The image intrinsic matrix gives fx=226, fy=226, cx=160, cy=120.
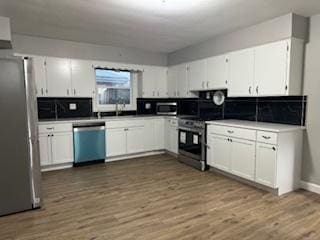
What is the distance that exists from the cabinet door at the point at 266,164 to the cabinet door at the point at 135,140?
257 cm

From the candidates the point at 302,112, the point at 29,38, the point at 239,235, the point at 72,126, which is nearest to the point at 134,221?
the point at 239,235

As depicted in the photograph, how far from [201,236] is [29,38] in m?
4.25

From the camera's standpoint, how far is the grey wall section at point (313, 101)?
3.07 meters

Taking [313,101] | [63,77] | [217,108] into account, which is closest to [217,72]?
[217,108]

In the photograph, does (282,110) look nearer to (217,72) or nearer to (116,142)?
(217,72)

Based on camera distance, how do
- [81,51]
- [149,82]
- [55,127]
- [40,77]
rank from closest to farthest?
[55,127] < [40,77] < [81,51] < [149,82]

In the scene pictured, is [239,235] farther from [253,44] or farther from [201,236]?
[253,44]

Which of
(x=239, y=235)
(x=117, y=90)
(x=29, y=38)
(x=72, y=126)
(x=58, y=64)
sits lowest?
(x=239, y=235)

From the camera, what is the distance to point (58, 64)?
4.36 meters

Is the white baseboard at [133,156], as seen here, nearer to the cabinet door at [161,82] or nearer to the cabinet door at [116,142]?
the cabinet door at [116,142]

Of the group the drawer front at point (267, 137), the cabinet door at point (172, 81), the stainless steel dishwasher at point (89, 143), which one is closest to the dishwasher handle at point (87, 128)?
the stainless steel dishwasher at point (89, 143)

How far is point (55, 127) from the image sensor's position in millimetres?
4090

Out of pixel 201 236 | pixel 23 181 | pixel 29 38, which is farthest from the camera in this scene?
pixel 29 38

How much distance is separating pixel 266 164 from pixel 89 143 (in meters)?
3.12
